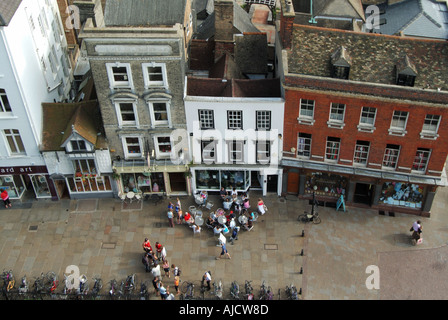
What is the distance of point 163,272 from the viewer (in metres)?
A: 35.2

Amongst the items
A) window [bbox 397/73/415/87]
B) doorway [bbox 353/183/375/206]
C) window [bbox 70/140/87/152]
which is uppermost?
window [bbox 397/73/415/87]

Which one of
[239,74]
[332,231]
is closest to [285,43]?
[239,74]

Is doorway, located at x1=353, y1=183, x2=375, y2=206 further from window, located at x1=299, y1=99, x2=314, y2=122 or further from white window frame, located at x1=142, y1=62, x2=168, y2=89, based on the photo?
white window frame, located at x1=142, y1=62, x2=168, y2=89

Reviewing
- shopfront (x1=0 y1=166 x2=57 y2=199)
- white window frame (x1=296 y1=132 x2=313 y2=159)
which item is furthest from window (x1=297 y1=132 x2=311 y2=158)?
shopfront (x1=0 y1=166 x2=57 y2=199)

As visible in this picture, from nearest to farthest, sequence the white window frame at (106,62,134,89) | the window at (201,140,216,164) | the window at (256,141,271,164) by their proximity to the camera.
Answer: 1. the white window frame at (106,62,134,89)
2. the window at (256,141,271,164)
3. the window at (201,140,216,164)

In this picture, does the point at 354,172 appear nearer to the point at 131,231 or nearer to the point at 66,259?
the point at 131,231

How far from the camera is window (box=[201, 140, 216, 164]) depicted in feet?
127

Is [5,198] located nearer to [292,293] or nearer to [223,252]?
[223,252]

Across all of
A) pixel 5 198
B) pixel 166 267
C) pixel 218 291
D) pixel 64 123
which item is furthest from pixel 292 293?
pixel 5 198

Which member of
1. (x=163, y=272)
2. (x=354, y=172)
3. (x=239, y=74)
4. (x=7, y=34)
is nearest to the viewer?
(x=7, y=34)

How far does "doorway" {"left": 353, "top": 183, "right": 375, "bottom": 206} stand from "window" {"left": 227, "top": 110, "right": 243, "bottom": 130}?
1159cm

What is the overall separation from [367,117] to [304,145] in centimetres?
544

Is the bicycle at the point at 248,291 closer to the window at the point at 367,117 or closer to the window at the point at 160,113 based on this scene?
the window at the point at 160,113

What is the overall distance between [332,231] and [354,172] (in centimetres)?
498
